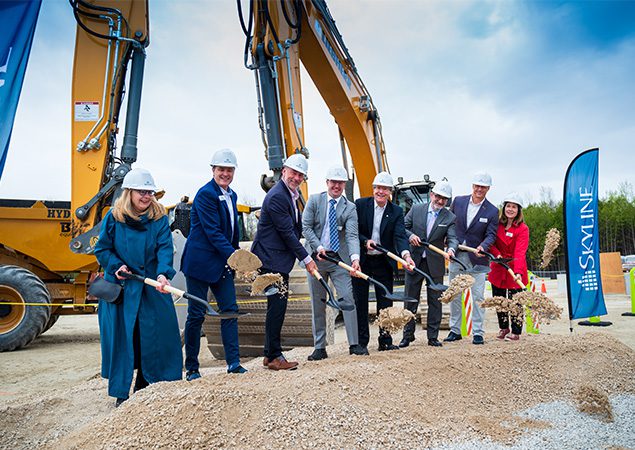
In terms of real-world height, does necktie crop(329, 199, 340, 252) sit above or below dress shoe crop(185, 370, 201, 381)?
above

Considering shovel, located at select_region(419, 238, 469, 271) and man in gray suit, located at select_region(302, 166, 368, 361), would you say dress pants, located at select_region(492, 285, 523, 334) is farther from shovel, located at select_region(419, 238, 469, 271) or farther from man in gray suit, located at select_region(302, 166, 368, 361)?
man in gray suit, located at select_region(302, 166, 368, 361)

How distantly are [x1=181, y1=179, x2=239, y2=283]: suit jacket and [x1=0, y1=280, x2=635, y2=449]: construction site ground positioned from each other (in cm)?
84

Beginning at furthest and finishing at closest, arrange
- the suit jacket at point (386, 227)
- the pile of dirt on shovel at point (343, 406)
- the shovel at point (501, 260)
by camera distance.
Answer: the shovel at point (501, 260), the suit jacket at point (386, 227), the pile of dirt on shovel at point (343, 406)

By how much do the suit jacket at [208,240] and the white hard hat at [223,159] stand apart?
0.19m

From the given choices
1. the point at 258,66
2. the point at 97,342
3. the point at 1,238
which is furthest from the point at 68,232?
the point at 258,66

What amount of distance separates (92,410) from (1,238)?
18.9ft

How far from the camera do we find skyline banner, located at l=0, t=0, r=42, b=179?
304cm

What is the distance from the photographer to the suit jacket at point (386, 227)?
5.53 meters

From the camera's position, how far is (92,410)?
167 inches

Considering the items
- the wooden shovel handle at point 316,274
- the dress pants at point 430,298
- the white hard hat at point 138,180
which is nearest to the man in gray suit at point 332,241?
the wooden shovel handle at point 316,274

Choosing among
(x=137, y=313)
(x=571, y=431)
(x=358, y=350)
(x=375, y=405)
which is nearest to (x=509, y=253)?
(x=358, y=350)

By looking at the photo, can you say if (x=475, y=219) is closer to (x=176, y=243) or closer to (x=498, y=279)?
(x=498, y=279)

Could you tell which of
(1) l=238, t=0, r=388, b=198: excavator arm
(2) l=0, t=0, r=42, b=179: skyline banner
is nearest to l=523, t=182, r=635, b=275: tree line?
(1) l=238, t=0, r=388, b=198: excavator arm

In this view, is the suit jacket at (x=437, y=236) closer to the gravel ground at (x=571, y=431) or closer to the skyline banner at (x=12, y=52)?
the gravel ground at (x=571, y=431)
